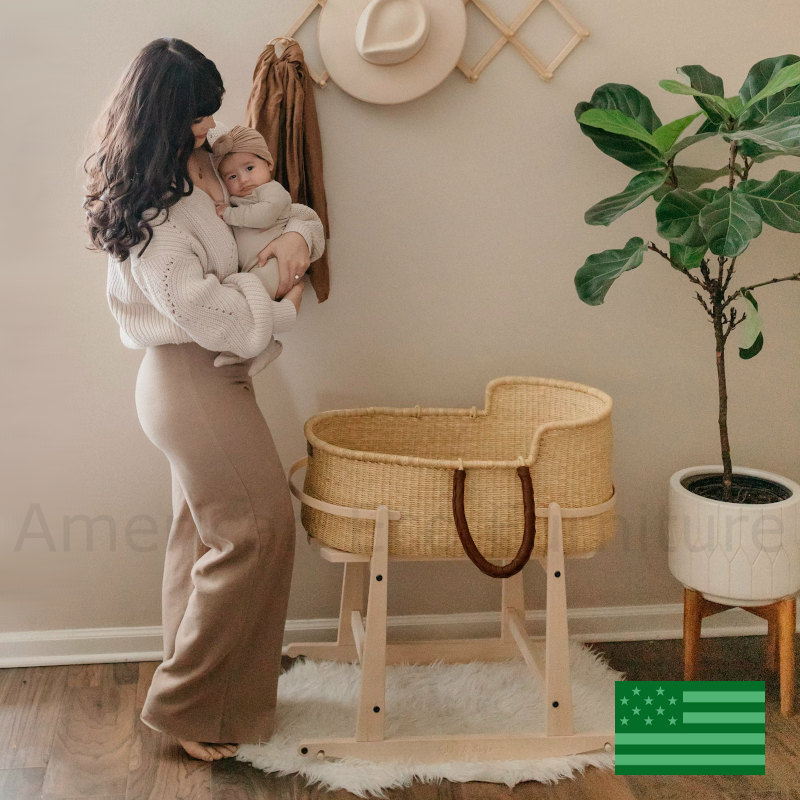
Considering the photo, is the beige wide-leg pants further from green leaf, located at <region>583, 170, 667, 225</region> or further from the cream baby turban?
green leaf, located at <region>583, 170, 667, 225</region>

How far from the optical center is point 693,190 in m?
1.92

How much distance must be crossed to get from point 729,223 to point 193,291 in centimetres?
104

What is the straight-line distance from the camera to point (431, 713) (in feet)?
6.36

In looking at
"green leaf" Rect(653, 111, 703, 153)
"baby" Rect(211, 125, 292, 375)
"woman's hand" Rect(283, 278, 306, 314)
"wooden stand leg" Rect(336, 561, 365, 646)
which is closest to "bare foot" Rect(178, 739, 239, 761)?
"wooden stand leg" Rect(336, 561, 365, 646)

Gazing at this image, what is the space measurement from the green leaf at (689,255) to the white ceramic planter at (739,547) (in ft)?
1.79

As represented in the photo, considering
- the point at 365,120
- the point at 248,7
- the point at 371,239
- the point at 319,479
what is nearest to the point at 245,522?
the point at 319,479

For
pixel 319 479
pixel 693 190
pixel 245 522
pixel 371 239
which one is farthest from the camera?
pixel 371 239

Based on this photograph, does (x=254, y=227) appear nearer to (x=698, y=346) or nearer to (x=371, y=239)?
(x=371, y=239)

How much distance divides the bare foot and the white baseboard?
44cm

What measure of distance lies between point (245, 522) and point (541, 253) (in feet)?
3.29

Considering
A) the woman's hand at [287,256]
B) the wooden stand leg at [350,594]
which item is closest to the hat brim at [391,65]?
the woman's hand at [287,256]

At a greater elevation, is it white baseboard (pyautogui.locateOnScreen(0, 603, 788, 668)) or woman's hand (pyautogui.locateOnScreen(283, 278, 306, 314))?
woman's hand (pyautogui.locateOnScreen(283, 278, 306, 314))

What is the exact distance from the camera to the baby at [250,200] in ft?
5.53

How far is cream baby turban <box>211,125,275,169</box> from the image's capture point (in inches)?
66.8
